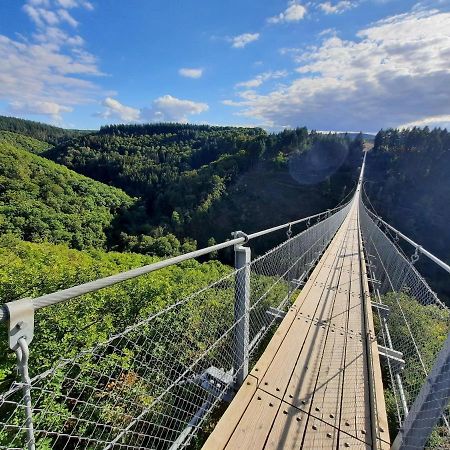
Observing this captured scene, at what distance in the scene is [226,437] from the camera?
4.99ft

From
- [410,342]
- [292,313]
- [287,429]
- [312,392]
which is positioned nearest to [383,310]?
[410,342]

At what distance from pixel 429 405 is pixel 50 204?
44.3m

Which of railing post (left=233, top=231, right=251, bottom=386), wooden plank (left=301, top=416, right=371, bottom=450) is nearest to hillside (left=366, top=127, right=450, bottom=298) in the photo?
wooden plank (left=301, top=416, right=371, bottom=450)

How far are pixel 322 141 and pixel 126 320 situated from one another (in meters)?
56.7

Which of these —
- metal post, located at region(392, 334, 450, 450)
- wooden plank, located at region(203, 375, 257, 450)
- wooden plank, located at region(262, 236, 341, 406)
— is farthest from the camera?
wooden plank, located at region(262, 236, 341, 406)

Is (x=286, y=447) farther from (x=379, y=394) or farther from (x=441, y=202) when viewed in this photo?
(x=441, y=202)

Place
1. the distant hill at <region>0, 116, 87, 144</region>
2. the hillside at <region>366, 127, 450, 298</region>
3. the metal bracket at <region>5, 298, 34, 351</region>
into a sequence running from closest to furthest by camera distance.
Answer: the metal bracket at <region>5, 298, 34, 351</region> < the hillside at <region>366, 127, 450, 298</region> < the distant hill at <region>0, 116, 87, 144</region>

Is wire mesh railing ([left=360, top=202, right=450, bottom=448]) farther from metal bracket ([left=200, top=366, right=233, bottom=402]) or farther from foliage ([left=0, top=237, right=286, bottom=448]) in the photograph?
foliage ([left=0, top=237, right=286, bottom=448])

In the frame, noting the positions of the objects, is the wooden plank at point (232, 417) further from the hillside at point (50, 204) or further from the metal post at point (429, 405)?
the hillside at point (50, 204)

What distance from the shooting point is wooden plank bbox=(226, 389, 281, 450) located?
1506 mm

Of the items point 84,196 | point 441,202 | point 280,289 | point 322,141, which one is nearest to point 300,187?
point 322,141

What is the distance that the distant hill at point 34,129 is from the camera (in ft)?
309

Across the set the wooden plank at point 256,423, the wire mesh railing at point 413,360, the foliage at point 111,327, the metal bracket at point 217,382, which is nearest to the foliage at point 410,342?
the wire mesh railing at point 413,360

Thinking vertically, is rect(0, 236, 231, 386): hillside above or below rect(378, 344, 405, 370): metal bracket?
below
